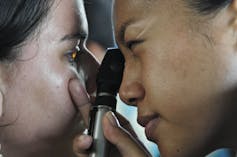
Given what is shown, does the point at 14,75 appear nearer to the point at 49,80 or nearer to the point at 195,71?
the point at 49,80

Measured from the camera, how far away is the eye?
4.72ft

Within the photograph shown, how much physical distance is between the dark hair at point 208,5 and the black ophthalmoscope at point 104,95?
0.90 ft

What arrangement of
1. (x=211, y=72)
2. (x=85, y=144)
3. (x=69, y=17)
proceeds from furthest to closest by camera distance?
(x=69, y=17) → (x=85, y=144) → (x=211, y=72)

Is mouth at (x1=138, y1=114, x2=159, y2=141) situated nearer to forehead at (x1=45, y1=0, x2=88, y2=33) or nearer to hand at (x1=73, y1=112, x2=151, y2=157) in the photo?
A: hand at (x1=73, y1=112, x2=151, y2=157)

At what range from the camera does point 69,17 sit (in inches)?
55.5

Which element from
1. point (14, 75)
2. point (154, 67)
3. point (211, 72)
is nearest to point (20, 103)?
point (14, 75)

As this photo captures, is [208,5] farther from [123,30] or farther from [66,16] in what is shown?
[66,16]

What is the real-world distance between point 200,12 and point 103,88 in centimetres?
32

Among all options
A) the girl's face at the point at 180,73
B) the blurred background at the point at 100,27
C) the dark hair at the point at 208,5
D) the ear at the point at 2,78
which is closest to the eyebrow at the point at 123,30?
the girl's face at the point at 180,73

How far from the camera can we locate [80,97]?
4.62ft

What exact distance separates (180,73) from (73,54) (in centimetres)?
38

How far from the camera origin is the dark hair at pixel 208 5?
1133 mm

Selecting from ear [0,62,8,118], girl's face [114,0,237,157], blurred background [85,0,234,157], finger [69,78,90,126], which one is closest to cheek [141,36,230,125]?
girl's face [114,0,237,157]

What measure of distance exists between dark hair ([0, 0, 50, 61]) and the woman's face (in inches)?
1.2
